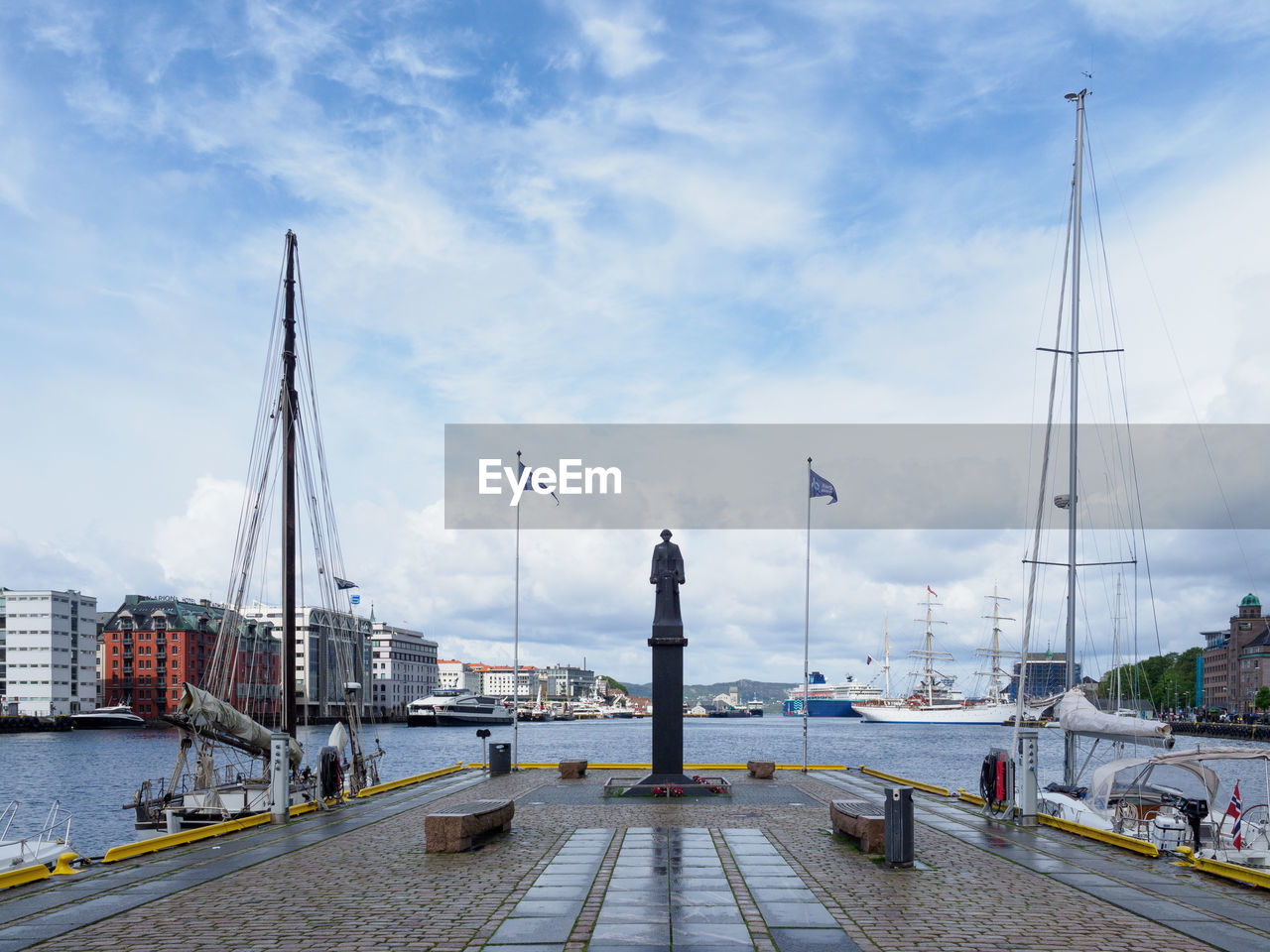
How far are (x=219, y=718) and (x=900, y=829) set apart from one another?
2370 centimetres

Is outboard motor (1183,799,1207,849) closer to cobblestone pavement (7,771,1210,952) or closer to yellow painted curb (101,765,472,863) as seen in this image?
cobblestone pavement (7,771,1210,952)

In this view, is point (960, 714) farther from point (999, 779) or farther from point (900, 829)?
point (900, 829)

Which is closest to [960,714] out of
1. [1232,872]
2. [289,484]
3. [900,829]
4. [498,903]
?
[289,484]

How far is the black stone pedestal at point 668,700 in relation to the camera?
1374 inches

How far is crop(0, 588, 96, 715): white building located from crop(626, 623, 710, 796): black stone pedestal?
14891cm

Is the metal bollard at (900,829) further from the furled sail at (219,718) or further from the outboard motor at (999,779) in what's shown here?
the furled sail at (219,718)

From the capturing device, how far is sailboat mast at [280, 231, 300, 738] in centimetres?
3676

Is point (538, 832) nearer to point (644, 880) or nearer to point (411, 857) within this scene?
point (411, 857)

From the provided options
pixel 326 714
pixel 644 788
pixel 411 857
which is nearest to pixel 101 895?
pixel 411 857

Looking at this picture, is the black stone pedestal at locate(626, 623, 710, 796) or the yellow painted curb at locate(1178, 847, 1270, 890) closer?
the yellow painted curb at locate(1178, 847, 1270, 890)

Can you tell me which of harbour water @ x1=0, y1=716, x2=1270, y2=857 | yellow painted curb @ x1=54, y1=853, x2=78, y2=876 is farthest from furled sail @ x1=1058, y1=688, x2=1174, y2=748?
yellow painted curb @ x1=54, y1=853, x2=78, y2=876

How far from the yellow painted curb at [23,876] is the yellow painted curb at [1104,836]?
20.4 metres

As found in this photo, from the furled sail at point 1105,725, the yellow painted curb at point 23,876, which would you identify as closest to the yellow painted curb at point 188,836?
the yellow painted curb at point 23,876

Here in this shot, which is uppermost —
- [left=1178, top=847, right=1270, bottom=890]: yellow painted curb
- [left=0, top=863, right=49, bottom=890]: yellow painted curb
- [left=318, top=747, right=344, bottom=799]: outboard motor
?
[left=0, top=863, right=49, bottom=890]: yellow painted curb
